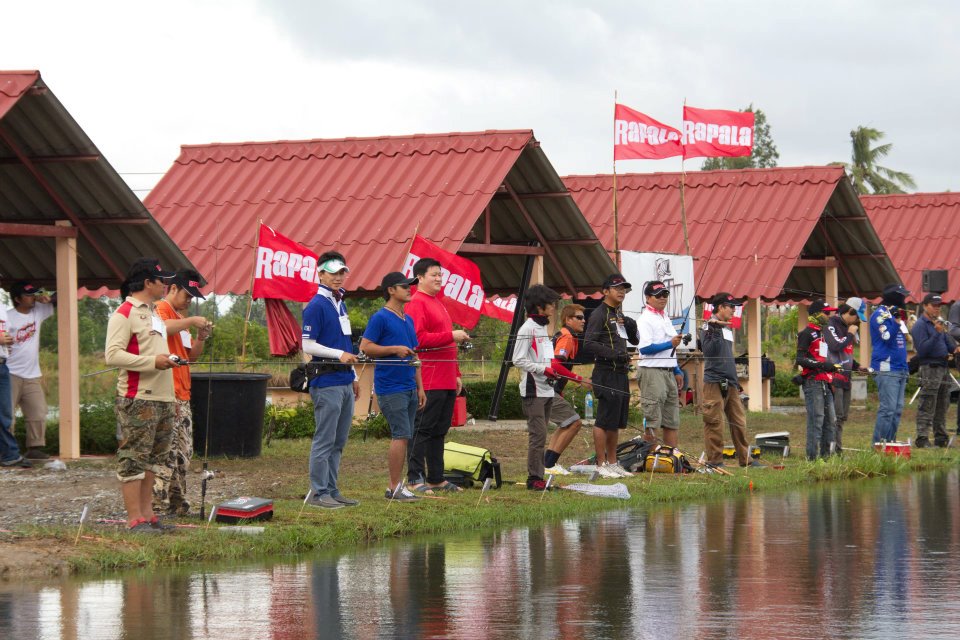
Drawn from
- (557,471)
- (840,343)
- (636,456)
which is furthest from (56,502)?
(840,343)

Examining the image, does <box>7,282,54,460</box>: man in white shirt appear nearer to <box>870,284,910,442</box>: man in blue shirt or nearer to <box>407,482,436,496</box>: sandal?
<box>407,482,436,496</box>: sandal

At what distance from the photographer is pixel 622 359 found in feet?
46.9

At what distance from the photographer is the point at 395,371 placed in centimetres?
1188

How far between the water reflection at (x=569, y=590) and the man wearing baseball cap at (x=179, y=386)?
6.60 feet

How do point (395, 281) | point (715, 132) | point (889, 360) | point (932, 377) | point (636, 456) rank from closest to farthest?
point (395, 281) < point (636, 456) < point (889, 360) < point (932, 377) < point (715, 132)

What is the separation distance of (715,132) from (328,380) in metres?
14.9

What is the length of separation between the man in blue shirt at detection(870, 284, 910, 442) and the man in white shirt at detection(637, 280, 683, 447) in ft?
12.0

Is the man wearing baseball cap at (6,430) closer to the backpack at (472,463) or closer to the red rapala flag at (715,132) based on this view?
the backpack at (472,463)

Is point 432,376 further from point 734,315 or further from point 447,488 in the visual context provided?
point 734,315

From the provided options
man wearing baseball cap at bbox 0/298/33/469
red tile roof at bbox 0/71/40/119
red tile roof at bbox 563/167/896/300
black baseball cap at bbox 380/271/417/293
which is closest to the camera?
black baseball cap at bbox 380/271/417/293

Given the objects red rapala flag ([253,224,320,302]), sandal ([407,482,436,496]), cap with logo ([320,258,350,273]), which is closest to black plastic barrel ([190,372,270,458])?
red rapala flag ([253,224,320,302])

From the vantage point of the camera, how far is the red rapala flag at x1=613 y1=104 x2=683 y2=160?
23156mm

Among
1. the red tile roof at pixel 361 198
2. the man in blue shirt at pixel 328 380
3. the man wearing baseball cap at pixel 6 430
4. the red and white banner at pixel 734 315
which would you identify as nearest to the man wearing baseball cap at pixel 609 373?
the man in blue shirt at pixel 328 380

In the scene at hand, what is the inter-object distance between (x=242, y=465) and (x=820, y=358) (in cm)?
652
